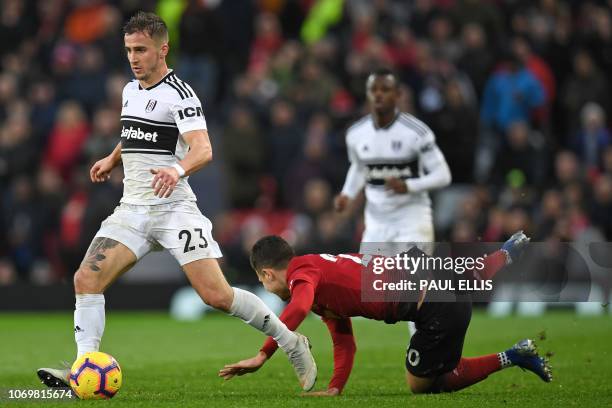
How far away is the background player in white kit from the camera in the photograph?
838cm

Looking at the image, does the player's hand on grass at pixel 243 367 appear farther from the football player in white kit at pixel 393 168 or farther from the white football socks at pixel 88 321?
the football player in white kit at pixel 393 168

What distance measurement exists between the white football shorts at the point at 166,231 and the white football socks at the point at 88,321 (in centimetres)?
45

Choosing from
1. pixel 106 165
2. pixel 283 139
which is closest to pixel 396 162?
pixel 106 165

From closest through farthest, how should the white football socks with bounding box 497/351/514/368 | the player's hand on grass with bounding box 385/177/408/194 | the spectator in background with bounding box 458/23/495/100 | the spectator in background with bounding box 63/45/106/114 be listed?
the white football socks with bounding box 497/351/514/368
the player's hand on grass with bounding box 385/177/408/194
the spectator in background with bounding box 458/23/495/100
the spectator in background with bounding box 63/45/106/114

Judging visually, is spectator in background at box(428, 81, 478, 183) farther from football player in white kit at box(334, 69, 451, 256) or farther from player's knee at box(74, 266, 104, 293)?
player's knee at box(74, 266, 104, 293)

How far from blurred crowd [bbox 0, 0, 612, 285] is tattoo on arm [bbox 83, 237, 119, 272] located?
8.28m

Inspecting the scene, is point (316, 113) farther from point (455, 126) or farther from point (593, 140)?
point (593, 140)

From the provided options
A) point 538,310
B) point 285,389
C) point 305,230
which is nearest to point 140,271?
point 305,230

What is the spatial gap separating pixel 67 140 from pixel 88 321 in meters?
10.9

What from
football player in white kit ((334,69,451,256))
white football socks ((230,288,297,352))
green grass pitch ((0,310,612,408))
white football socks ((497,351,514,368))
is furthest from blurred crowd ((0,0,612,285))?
white football socks ((230,288,297,352))

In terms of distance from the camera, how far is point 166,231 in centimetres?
856

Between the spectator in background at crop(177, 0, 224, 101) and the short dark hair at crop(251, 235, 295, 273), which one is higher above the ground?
the spectator in background at crop(177, 0, 224, 101)

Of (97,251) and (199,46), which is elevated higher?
(199,46)

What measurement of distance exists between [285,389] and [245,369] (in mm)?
1427
